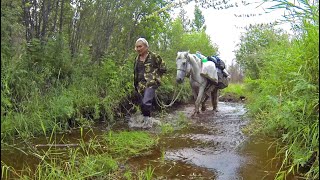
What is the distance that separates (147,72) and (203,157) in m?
2.52

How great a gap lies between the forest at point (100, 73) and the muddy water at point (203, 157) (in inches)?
8.1

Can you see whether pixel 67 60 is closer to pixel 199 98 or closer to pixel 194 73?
pixel 194 73

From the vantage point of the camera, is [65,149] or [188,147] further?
[188,147]

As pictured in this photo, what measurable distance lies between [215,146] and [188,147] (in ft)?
A: 1.18

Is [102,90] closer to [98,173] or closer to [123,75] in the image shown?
[123,75]

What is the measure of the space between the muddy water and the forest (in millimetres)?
206

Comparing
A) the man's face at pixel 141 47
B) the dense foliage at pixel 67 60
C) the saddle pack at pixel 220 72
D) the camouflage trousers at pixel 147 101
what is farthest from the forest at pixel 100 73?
the saddle pack at pixel 220 72

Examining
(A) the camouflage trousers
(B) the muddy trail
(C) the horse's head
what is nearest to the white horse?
(C) the horse's head

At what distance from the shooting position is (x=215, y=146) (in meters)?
4.25

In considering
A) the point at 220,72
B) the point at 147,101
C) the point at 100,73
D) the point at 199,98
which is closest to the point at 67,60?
the point at 100,73

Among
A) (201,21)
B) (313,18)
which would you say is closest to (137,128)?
(313,18)

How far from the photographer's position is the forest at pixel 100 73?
273 centimetres

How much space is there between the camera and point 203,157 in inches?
147

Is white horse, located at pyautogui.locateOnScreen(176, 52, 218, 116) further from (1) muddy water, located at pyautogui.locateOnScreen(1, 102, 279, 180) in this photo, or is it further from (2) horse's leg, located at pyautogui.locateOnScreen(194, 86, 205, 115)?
(1) muddy water, located at pyautogui.locateOnScreen(1, 102, 279, 180)
